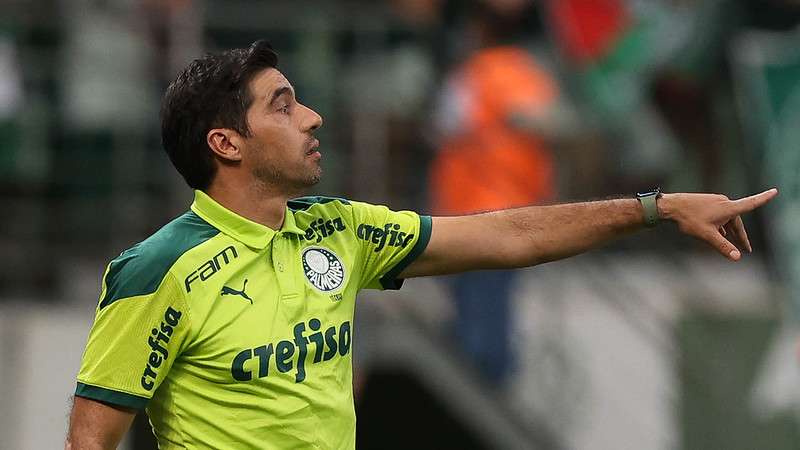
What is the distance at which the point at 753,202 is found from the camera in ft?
14.7

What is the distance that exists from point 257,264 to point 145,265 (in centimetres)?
32

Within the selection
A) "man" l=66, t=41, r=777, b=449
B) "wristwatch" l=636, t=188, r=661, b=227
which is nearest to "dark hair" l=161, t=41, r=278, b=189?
"man" l=66, t=41, r=777, b=449

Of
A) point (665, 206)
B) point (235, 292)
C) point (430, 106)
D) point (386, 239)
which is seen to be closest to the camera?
point (235, 292)

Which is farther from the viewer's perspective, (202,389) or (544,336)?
(544,336)

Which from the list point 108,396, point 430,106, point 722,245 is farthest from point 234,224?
point 430,106

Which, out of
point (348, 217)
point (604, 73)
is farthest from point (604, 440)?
point (348, 217)

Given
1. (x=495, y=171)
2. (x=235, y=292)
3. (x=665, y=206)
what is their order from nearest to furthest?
(x=235, y=292), (x=665, y=206), (x=495, y=171)

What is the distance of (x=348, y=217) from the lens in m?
4.70

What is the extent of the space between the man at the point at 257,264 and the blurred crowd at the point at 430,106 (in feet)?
15.1

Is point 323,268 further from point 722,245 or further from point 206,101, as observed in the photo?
point 722,245

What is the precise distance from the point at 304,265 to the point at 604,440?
237 inches

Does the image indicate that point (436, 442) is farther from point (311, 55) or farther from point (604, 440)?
point (311, 55)

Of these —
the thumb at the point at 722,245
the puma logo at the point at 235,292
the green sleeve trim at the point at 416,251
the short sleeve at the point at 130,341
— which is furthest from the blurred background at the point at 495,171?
the short sleeve at the point at 130,341

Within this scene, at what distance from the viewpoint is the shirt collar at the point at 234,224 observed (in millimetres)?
4418
